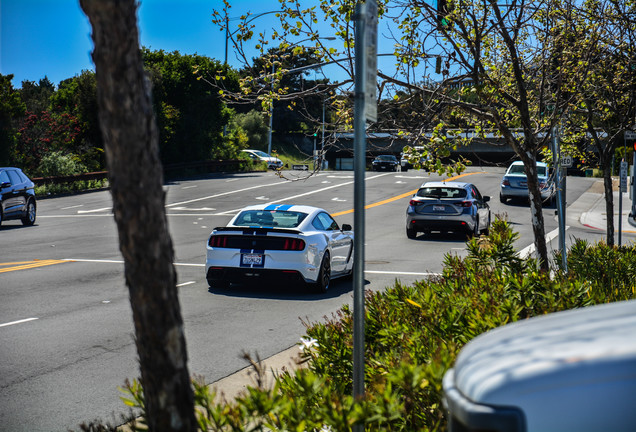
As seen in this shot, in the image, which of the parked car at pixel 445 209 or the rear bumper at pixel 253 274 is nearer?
the rear bumper at pixel 253 274

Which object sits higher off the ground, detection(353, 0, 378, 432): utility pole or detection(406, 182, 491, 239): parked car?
detection(353, 0, 378, 432): utility pole

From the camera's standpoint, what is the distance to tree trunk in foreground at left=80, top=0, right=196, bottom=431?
2795mm

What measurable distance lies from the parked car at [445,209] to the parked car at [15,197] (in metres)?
12.9

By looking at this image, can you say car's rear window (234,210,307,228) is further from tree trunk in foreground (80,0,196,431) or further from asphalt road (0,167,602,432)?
tree trunk in foreground (80,0,196,431)

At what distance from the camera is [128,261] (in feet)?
9.41

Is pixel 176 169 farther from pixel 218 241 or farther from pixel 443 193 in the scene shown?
pixel 218 241

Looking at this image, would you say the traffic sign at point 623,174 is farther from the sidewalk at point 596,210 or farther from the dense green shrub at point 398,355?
the dense green shrub at point 398,355

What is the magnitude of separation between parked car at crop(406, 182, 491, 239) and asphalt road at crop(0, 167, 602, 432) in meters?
0.52

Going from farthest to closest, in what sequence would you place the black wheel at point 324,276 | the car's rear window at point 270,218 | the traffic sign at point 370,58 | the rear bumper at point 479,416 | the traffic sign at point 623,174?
the traffic sign at point 623,174, the car's rear window at point 270,218, the black wheel at point 324,276, the traffic sign at point 370,58, the rear bumper at point 479,416

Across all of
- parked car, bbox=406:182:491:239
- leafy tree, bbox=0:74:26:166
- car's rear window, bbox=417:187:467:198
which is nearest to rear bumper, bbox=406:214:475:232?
parked car, bbox=406:182:491:239

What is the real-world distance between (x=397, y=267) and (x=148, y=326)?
13202mm

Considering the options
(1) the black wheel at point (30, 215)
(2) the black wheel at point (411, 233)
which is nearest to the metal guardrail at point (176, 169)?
(1) the black wheel at point (30, 215)

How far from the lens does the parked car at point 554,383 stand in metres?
2.16

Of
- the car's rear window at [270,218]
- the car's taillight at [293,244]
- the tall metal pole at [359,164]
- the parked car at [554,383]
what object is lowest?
the car's taillight at [293,244]
